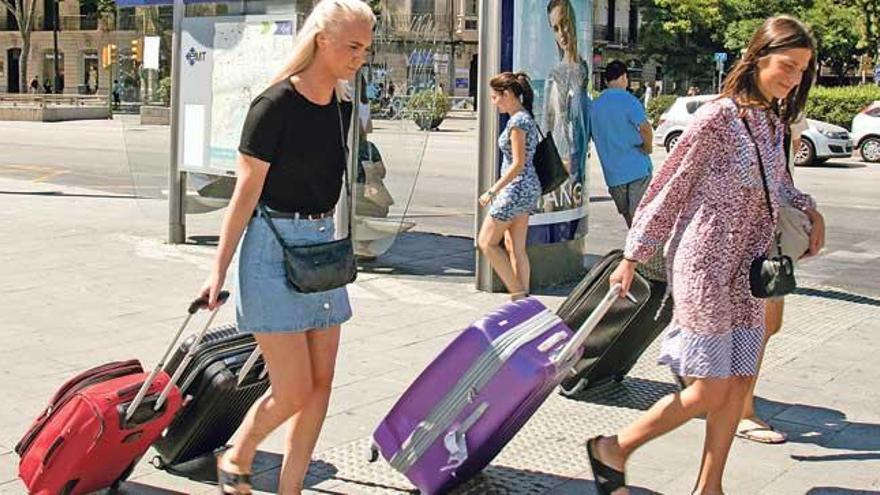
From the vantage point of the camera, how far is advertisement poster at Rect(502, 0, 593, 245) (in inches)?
320

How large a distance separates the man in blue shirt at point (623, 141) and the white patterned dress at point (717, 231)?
393 centimetres

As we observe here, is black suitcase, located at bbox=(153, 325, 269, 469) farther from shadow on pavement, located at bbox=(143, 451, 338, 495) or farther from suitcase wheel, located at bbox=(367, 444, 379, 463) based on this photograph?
suitcase wheel, located at bbox=(367, 444, 379, 463)

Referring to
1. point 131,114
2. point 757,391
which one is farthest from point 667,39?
point 757,391

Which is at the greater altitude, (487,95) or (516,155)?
(487,95)

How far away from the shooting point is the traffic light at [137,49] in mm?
10750

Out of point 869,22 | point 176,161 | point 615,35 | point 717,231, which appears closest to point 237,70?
point 176,161

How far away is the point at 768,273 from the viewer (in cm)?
370

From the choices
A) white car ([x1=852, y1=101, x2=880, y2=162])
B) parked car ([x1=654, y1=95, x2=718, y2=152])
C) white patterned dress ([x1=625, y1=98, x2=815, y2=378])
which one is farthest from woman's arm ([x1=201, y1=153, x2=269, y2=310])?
white car ([x1=852, y1=101, x2=880, y2=162])

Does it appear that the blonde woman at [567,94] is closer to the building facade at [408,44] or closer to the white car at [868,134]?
the building facade at [408,44]

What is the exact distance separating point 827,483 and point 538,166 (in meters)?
3.26

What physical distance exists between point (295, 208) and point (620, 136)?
458 centimetres

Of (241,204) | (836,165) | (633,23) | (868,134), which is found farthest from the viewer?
(633,23)

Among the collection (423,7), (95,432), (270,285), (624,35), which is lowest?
(95,432)

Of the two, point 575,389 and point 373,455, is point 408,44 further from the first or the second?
point 373,455
